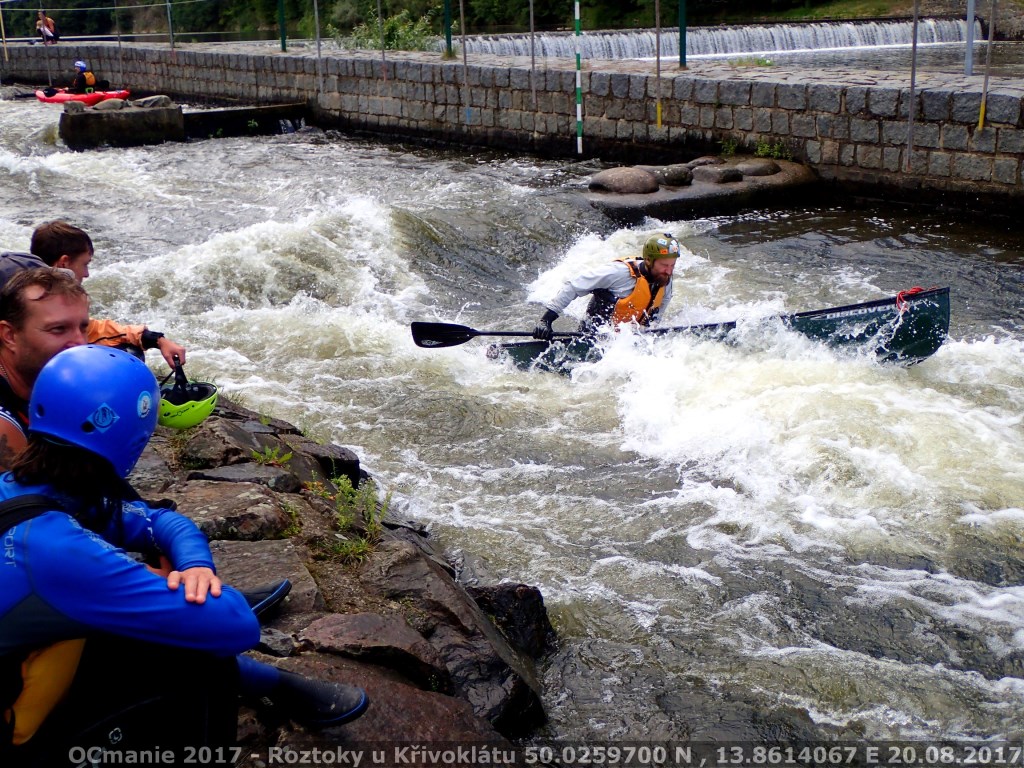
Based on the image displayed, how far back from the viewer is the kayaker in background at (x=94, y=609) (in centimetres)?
174

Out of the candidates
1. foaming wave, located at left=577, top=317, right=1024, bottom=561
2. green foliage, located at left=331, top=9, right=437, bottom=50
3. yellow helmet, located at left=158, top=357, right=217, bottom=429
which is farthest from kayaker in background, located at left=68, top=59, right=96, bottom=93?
yellow helmet, located at left=158, top=357, right=217, bottom=429

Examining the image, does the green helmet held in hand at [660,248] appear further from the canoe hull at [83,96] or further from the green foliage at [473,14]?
the green foliage at [473,14]

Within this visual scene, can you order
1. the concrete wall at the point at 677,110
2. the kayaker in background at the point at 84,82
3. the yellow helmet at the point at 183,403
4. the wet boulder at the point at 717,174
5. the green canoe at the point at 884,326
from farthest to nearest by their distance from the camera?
the kayaker in background at the point at 84,82 < the wet boulder at the point at 717,174 < the concrete wall at the point at 677,110 < the green canoe at the point at 884,326 < the yellow helmet at the point at 183,403

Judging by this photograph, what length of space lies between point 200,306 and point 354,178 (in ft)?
17.1

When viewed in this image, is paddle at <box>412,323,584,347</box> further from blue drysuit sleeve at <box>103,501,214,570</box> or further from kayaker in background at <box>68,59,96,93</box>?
kayaker in background at <box>68,59,96,93</box>

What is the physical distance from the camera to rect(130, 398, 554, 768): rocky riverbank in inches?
104

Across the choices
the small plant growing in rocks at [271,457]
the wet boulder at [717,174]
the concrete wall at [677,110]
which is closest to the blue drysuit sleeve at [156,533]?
the small plant growing in rocks at [271,457]

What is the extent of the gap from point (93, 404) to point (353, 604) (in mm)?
1598

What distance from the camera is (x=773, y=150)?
1223 centimetres

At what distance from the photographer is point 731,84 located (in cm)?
1248

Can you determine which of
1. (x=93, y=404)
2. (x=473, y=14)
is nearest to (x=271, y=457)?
(x=93, y=404)

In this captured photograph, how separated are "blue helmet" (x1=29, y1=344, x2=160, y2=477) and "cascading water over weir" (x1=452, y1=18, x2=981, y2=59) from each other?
18662mm

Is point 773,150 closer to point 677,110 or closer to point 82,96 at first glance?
point 677,110

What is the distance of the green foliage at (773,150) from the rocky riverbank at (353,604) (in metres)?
9.13
